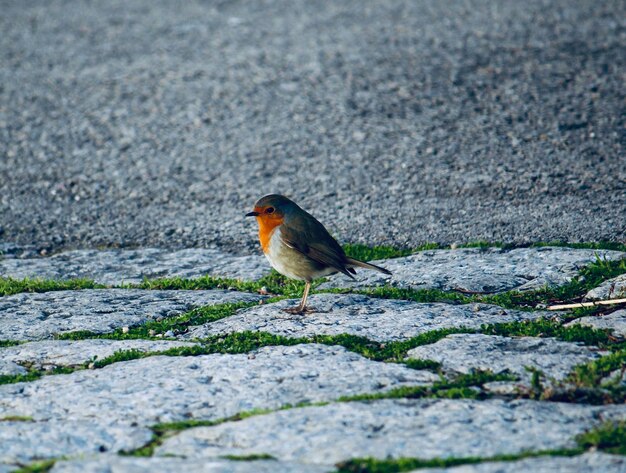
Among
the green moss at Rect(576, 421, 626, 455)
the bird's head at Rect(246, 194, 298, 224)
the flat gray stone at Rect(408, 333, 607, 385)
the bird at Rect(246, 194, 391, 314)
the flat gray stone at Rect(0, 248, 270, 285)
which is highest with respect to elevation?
the bird's head at Rect(246, 194, 298, 224)

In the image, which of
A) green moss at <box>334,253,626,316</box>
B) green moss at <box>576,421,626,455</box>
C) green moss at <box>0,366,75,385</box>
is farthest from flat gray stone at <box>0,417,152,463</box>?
green moss at <box>334,253,626,316</box>

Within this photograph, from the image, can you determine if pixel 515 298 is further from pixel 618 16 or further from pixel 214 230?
pixel 618 16

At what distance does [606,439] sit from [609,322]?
1417 mm

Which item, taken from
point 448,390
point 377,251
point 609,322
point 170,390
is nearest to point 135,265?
point 377,251

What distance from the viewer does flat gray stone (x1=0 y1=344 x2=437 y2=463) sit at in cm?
356

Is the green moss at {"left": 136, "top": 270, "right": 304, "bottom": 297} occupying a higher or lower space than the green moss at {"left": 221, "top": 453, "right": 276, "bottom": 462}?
higher

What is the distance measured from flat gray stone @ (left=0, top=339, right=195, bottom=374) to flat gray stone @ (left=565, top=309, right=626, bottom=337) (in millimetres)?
2070

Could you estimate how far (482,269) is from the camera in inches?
222

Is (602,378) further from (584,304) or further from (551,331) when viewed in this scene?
(584,304)

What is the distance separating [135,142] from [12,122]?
1594mm

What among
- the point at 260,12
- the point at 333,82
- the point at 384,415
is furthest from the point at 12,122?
the point at 384,415

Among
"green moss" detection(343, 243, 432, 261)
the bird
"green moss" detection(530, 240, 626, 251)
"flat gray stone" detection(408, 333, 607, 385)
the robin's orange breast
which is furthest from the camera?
"green moss" detection(343, 243, 432, 261)

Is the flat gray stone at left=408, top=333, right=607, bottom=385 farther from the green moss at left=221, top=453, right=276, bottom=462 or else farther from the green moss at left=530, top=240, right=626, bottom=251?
the green moss at left=530, top=240, right=626, bottom=251

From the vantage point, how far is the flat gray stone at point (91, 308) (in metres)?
5.02
